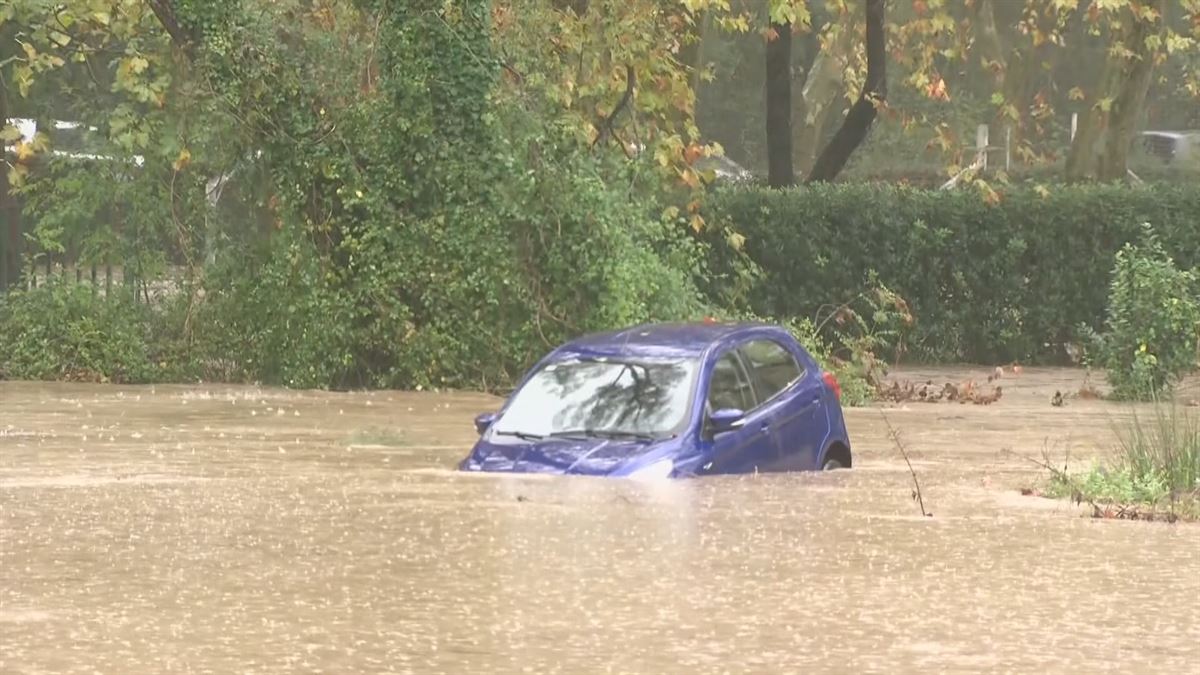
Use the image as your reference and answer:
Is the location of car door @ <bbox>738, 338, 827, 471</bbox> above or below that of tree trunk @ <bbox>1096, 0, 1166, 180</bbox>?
below

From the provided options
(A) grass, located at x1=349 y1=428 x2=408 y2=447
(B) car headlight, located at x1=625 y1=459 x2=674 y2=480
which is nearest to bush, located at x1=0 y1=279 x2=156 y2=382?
(A) grass, located at x1=349 y1=428 x2=408 y2=447

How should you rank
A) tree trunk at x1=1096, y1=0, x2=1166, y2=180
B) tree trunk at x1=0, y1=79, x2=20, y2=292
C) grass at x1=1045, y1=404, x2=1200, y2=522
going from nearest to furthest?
grass at x1=1045, y1=404, x2=1200, y2=522, tree trunk at x1=0, y1=79, x2=20, y2=292, tree trunk at x1=1096, y1=0, x2=1166, y2=180

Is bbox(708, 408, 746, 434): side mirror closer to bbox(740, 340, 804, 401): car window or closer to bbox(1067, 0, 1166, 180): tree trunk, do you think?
bbox(740, 340, 804, 401): car window

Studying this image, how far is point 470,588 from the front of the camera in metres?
10.2

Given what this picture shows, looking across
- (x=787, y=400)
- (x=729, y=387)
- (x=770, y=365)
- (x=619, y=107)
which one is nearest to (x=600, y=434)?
(x=729, y=387)

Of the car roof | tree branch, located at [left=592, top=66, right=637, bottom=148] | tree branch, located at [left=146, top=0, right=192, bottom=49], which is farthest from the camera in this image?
tree branch, located at [left=592, top=66, right=637, bottom=148]

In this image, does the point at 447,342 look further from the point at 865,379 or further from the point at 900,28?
the point at 900,28

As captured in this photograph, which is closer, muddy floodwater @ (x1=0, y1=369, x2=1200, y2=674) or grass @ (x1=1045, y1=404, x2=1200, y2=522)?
muddy floodwater @ (x1=0, y1=369, x2=1200, y2=674)

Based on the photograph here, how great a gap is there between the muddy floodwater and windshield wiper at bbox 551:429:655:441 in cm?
55

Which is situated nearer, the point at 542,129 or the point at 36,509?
the point at 36,509

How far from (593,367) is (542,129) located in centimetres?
963

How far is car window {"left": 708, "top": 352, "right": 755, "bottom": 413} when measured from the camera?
14242mm

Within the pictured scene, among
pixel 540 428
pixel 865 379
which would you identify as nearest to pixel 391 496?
pixel 540 428

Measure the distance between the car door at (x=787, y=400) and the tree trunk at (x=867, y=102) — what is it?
14.6 m
